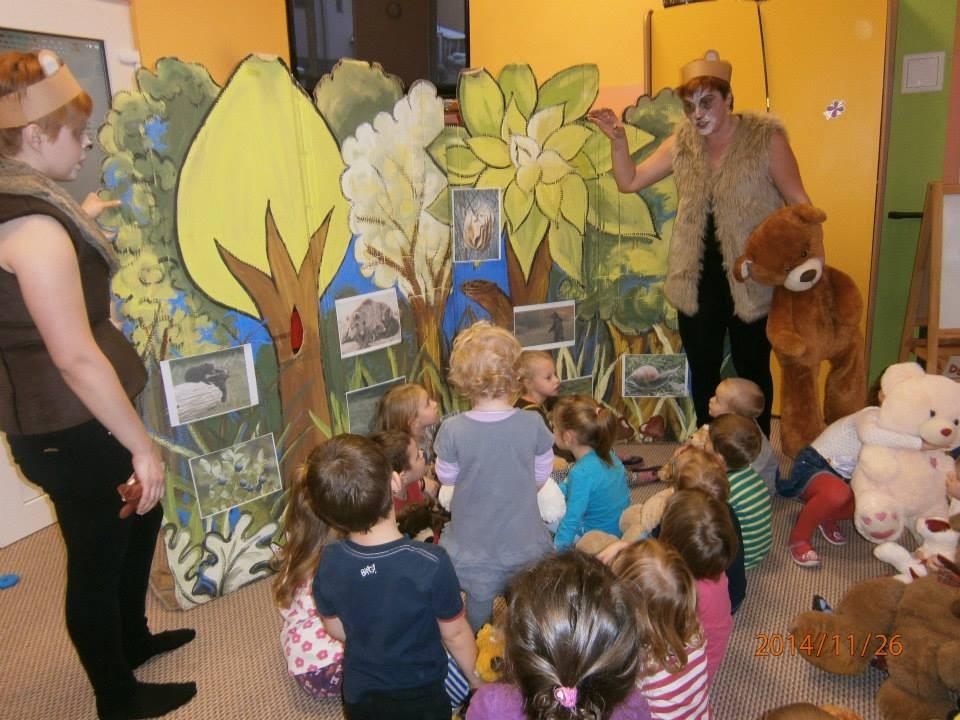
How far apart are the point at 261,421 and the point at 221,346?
286mm

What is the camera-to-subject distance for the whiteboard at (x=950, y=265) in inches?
121

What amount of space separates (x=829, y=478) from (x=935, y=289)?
1168 mm

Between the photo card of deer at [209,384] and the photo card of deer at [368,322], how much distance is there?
0.32 metres

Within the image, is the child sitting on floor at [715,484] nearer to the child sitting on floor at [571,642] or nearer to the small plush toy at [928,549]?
the small plush toy at [928,549]

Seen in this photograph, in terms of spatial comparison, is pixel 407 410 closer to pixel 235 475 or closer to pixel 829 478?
pixel 235 475

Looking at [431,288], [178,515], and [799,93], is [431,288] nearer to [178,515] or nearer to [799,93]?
[178,515]

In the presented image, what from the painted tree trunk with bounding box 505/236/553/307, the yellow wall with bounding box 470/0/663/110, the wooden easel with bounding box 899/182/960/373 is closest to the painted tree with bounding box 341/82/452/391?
the painted tree trunk with bounding box 505/236/553/307

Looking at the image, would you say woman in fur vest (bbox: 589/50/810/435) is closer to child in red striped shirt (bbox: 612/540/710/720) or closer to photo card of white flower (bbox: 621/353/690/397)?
photo card of white flower (bbox: 621/353/690/397)

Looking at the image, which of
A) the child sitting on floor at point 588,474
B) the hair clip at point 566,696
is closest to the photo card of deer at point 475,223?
the child sitting on floor at point 588,474

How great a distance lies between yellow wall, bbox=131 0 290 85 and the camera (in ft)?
10.1

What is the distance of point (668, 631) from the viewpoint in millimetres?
1396

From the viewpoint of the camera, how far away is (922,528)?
2186 mm

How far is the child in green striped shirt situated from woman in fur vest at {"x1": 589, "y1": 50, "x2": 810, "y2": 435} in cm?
63

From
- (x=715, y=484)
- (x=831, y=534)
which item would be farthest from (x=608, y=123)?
(x=831, y=534)
